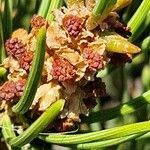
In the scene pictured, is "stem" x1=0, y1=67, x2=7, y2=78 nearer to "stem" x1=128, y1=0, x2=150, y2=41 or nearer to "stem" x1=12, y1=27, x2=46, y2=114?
"stem" x1=12, y1=27, x2=46, y2=114

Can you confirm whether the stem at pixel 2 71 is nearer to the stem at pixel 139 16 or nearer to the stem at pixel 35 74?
the stem at pixel 35 74

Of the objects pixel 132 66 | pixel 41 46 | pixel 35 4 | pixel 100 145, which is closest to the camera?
pixel 41 46

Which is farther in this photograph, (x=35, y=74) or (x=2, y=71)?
(x=2, y=71)

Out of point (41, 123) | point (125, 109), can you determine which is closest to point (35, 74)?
point (41, 123)

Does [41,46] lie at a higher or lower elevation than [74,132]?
higher

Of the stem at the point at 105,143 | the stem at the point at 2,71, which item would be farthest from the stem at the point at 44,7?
the stem at the point at 105,143

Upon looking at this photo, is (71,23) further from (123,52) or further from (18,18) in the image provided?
(18,18)

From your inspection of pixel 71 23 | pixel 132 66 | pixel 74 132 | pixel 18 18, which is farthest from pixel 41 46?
pixel 132 66

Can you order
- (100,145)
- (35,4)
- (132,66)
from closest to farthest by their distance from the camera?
1. (100,145)
2. (35,4)
3. (132,66)

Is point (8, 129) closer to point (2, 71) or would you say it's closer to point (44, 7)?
point (2, 71)
